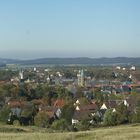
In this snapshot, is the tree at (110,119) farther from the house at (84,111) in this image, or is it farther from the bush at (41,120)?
the house at (84,111)

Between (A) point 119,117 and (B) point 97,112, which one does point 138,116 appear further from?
(B) point 97,112

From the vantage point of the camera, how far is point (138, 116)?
47844mm

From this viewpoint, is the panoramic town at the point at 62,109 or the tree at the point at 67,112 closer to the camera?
the panoramic town at the point at 62,109

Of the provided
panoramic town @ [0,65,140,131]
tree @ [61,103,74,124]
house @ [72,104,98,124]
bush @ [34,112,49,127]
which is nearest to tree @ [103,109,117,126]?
panoramic town @ [0,65,140,131]

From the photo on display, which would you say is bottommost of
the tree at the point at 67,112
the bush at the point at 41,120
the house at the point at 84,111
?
the house at the point at 84,111

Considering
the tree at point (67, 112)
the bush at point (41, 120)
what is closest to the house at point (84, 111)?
the tree at point (67, 112)

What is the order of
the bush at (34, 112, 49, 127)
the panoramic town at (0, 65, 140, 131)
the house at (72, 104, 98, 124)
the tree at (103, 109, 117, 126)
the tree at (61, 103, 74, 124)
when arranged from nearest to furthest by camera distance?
the bush at (34, 112, 49, 127) < the tree at (103, 109, 117, 126) < the panoramic town at (0, 65, 140, 131) < the house at (72, 104, 98, 124) < the tree at (61, 103, 74, 124)

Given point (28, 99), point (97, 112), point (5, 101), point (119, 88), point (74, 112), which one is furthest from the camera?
point (119, 88)

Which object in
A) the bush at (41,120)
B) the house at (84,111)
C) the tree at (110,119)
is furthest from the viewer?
the house at (84,111)

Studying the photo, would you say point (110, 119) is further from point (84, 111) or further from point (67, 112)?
point (84, 111)

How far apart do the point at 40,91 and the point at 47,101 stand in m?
5.63

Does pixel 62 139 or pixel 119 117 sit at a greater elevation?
pixel 62 139

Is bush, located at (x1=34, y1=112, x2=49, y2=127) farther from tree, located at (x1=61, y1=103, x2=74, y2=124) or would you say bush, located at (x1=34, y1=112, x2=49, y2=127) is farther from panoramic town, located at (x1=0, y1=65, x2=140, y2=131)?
tree, located at (x1=61, y1=103, x2=74, y2=124)

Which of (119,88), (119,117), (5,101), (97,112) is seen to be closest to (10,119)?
(119,117)
